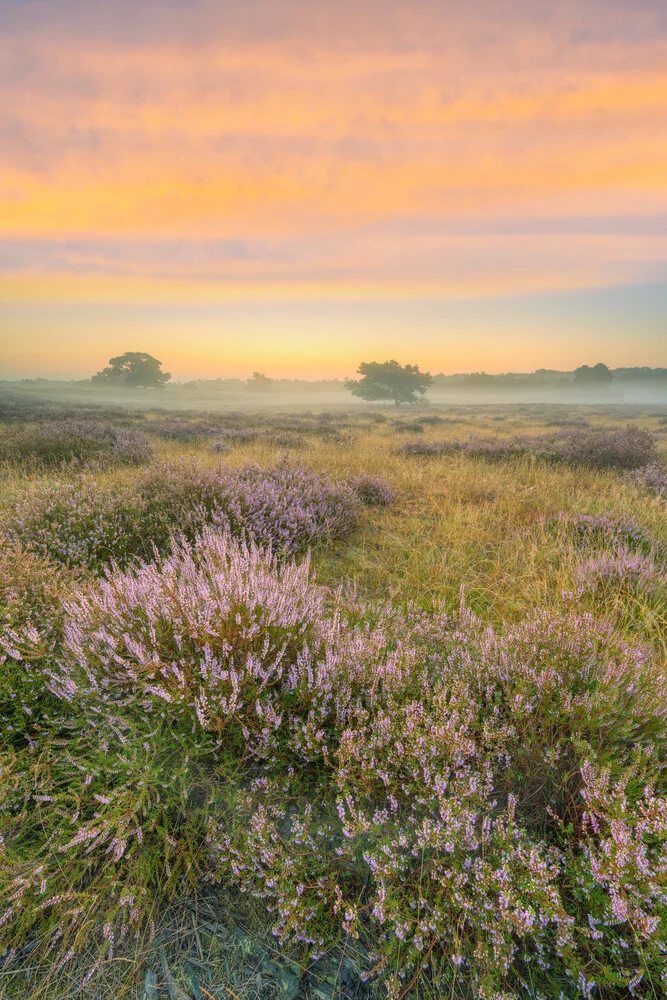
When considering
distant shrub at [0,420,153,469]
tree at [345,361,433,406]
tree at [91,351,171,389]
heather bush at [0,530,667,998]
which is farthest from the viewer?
tree at [91,351,171,389]

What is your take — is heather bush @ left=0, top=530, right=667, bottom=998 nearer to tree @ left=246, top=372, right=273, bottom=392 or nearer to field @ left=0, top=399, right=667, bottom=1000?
field @ left=0, top=399, right=667, bottom=1000

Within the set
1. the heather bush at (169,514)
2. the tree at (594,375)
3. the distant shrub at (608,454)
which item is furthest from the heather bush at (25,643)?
the tree at (594,375)

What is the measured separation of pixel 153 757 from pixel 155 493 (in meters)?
3.74

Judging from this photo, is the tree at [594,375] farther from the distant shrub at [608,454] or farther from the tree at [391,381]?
the distant shrub at [608,454]

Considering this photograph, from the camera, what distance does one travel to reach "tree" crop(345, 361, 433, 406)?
66812 millimetres

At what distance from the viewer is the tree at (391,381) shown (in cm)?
6681

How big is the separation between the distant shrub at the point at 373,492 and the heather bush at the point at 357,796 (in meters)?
4.01

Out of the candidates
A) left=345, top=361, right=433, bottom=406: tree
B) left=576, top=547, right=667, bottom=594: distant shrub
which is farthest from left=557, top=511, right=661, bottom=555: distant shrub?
left=345, top=361, right=433, bottom=406: tree

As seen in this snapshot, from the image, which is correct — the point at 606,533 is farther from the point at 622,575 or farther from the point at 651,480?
the point at 651,480

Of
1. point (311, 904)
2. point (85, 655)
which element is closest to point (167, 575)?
point (85, 655)

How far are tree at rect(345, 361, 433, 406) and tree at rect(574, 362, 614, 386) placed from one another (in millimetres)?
62620

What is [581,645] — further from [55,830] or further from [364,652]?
[55,830]

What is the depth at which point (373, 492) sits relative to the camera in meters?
6.43

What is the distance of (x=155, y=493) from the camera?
5027 mm
